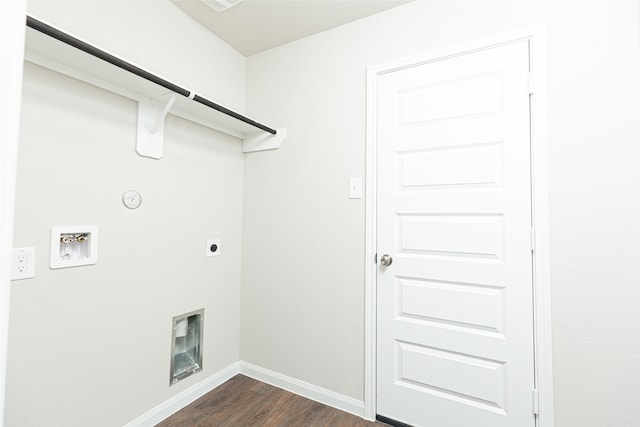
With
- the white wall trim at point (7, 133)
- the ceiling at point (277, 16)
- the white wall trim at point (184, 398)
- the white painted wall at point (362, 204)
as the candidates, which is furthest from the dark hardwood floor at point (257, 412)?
the ceiling at point (277, 16)


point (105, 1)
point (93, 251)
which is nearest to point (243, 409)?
point (93, 251)

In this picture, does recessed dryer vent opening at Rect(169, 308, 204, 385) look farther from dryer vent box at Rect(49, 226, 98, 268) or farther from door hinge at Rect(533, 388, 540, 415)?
door hinge at Rect(533, 388, 540, 415)

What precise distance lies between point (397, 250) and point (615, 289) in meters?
0.96

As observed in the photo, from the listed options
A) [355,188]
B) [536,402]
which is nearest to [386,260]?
[355,188]

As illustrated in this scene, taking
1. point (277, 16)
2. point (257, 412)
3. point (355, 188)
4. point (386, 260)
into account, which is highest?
point (277, 16)

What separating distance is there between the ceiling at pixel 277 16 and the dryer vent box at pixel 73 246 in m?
1.46

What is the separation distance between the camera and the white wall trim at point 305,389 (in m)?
1.81

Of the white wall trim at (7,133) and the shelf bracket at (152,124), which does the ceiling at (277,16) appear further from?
the white wall trim at (7,133)

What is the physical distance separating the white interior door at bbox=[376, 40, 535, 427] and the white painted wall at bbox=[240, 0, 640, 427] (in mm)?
138

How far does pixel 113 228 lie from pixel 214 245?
0.66m

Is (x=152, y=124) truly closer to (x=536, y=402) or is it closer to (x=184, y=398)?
(x=184, y=398)

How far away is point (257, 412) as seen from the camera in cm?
179

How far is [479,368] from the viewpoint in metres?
1.50

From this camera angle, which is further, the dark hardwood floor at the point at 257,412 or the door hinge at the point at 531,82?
the dark hardwood floor at the point at 257,412
